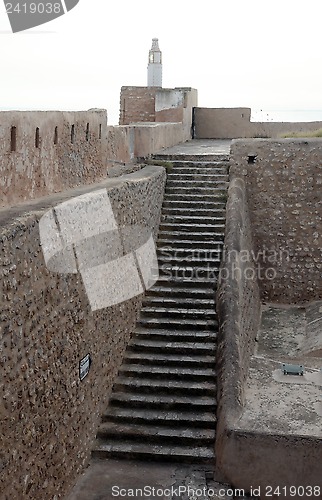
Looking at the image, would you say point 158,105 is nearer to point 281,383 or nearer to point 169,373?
point 281,383

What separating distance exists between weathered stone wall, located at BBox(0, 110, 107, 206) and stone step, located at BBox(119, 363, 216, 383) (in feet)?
7.21

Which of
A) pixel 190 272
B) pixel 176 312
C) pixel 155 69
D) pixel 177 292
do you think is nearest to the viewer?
pixel 176 312

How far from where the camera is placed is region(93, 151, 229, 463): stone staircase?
613 centimetres

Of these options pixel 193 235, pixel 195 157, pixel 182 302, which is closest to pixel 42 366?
pixel 182 302

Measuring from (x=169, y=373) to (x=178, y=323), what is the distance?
2.73 ft

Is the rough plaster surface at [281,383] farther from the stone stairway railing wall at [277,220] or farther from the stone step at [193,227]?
the stone step at [193,227]

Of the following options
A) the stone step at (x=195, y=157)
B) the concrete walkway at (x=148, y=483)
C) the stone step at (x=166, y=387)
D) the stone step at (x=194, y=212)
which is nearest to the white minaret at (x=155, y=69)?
the stone step at (x=195, y=157)

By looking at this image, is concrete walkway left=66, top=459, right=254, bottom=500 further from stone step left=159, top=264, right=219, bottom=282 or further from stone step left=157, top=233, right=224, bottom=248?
stone step left=157, top=233, right=224, bottom=248

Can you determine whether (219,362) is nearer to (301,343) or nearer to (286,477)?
(286,477)

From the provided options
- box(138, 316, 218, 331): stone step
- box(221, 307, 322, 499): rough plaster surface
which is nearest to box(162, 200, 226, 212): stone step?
box(138, 316, 218, 331): stone step

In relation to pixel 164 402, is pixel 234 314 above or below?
above

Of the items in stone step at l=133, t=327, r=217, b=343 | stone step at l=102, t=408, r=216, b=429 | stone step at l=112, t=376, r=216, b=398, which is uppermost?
stone step at l=133, t=327, r=217, b=343

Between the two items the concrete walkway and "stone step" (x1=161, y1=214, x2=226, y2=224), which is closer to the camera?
the concrete walkway

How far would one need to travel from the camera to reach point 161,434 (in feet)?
20.1
